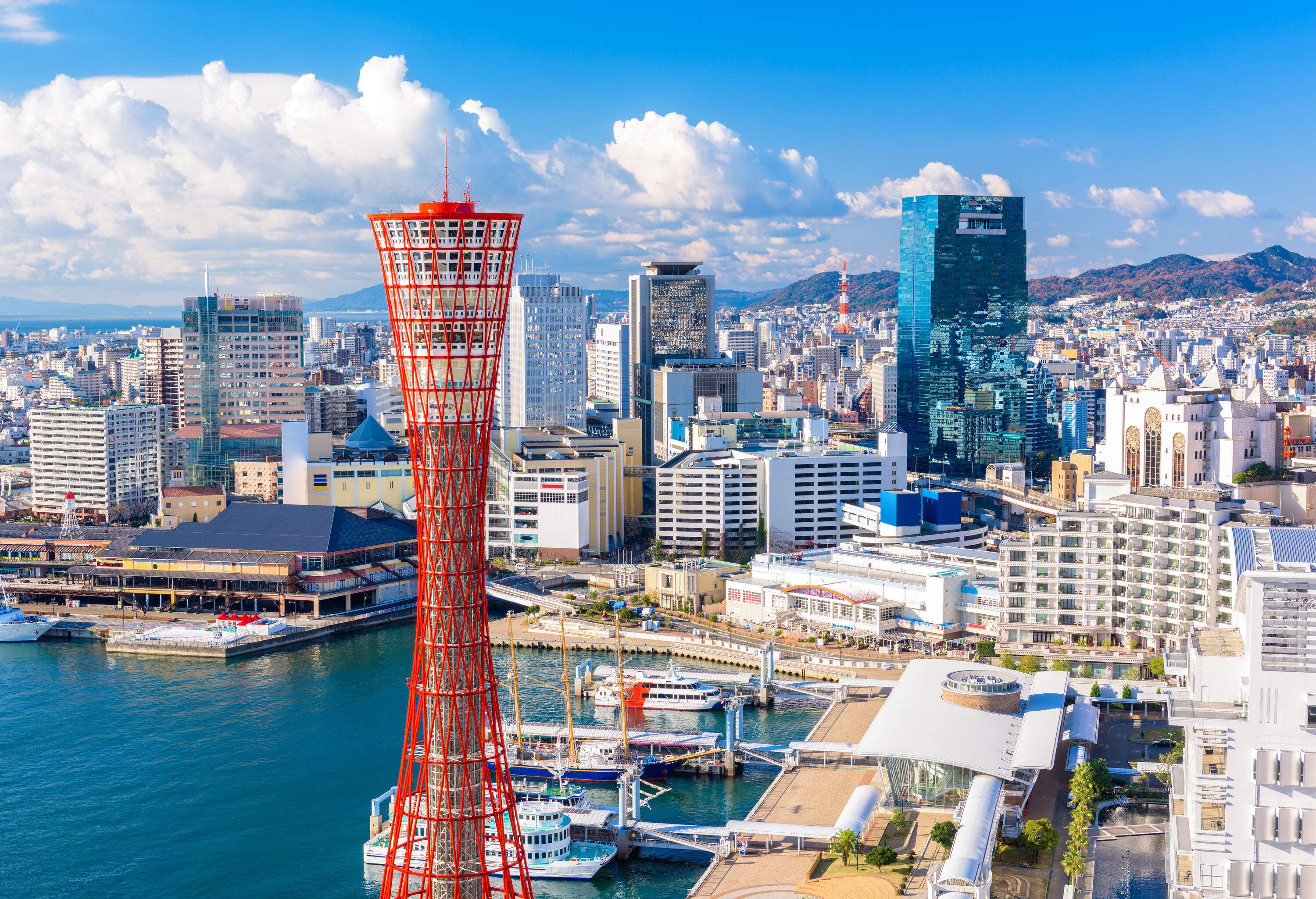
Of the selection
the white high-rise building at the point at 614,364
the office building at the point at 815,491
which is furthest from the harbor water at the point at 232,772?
the white high-rise building at the point at 614,364

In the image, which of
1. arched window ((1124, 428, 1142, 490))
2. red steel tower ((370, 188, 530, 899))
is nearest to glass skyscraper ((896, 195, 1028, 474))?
arched window ((1124, 428, 1142, 490))

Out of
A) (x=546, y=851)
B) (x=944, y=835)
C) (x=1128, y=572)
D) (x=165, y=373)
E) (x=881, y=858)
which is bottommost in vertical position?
(x=546, y=851)

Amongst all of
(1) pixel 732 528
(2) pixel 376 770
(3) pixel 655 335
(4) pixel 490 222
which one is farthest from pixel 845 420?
(4) pixel 490 222

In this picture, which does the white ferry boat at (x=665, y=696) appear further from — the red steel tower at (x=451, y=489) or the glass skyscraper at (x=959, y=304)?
the glass skyscraper at (x=959, y=304)

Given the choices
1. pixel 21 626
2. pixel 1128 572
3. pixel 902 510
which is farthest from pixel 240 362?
pixel 1128 572

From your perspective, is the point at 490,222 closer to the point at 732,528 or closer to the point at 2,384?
the point at 732,528

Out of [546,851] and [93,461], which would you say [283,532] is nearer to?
[93,461]
